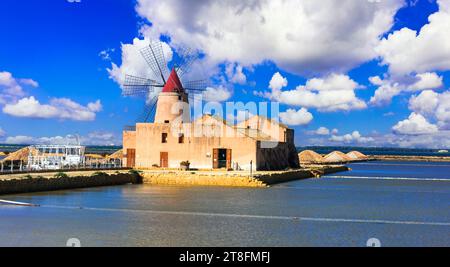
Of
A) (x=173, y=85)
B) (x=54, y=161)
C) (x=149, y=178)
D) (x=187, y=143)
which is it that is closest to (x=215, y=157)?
(x=187, y=143)

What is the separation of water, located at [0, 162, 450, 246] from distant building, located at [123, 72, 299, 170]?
7463 millimetres

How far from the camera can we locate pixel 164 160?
3114 centimetres

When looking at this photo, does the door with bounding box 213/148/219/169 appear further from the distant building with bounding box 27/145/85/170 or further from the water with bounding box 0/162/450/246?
the water with bounding box 0/162/450/246

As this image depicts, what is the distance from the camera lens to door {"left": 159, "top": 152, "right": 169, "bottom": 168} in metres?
31.1

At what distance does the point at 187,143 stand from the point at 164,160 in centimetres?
171

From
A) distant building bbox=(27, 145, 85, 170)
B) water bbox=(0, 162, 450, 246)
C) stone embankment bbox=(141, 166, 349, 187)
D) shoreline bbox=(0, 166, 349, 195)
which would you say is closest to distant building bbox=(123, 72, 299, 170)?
shoreline bbox=(0, 166, 349, 195)

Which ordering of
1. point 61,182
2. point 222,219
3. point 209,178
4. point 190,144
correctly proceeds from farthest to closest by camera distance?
point 190,144
point 209,178
point 61,182
point 222,219

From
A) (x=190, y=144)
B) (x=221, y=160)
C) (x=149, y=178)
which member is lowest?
(x=149, y=178)

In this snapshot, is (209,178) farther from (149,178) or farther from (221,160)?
(221,160)

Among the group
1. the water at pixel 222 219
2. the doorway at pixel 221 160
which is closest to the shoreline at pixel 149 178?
the water at pixel 222 219

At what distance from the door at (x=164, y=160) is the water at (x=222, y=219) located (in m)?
8.46
